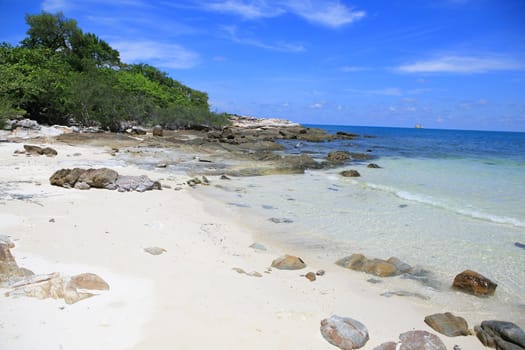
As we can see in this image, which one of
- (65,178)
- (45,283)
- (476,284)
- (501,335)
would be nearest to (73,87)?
(65,178)

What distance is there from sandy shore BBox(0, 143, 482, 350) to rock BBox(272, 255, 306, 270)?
6.1 inches

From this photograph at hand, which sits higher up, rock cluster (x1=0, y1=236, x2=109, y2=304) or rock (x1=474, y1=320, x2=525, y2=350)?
rock cluster (x1=0, y1=236, x2=109, y2=304)

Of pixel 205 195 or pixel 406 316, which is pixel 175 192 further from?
pixel 406 316

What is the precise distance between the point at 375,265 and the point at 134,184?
6960mm

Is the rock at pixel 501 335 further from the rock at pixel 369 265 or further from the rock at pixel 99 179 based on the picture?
the rock at pixel 99 179

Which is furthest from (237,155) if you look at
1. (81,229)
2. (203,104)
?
(203,104)

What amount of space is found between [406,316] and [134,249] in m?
4.01

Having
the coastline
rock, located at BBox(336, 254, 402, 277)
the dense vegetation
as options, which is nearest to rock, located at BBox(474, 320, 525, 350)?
the coastline

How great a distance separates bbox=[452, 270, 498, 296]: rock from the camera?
5230mm

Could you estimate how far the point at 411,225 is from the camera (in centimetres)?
884

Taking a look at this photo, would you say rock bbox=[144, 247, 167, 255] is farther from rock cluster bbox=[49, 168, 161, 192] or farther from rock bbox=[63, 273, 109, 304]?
rock cluster bbox=[49, 168, 161, 192]

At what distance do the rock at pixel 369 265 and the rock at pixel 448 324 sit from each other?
59.6 inches

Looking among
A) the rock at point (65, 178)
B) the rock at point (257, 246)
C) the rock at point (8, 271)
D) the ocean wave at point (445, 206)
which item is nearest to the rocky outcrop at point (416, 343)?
the rock at point (257, 246)

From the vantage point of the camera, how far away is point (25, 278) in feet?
12.8
